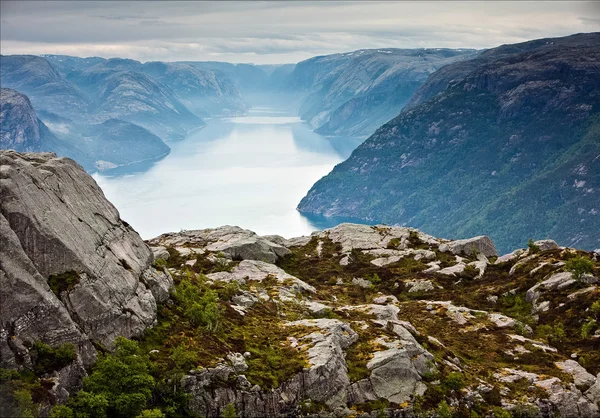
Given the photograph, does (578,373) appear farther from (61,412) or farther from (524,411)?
(61,412)

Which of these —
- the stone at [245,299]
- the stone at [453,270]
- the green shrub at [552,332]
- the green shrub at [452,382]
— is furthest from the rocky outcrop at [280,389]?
the stone at [453,270]

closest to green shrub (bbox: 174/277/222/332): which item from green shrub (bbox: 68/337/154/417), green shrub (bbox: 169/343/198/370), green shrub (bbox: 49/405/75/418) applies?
green shrub (bbox: 169/343/198/370)

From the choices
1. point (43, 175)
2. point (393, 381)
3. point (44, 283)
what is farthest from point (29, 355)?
point (393, 381)

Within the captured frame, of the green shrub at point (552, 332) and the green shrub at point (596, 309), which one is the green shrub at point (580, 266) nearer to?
the green shrub at point (596, 309)

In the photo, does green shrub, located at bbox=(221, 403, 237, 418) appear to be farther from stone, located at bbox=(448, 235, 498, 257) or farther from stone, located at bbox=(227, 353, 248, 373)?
stone, located at bbox=(448, 235, 498, 257)

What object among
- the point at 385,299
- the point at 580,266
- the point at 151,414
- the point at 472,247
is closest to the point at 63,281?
the point at 151,414

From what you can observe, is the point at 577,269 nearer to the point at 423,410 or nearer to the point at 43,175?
the point at 423,410
